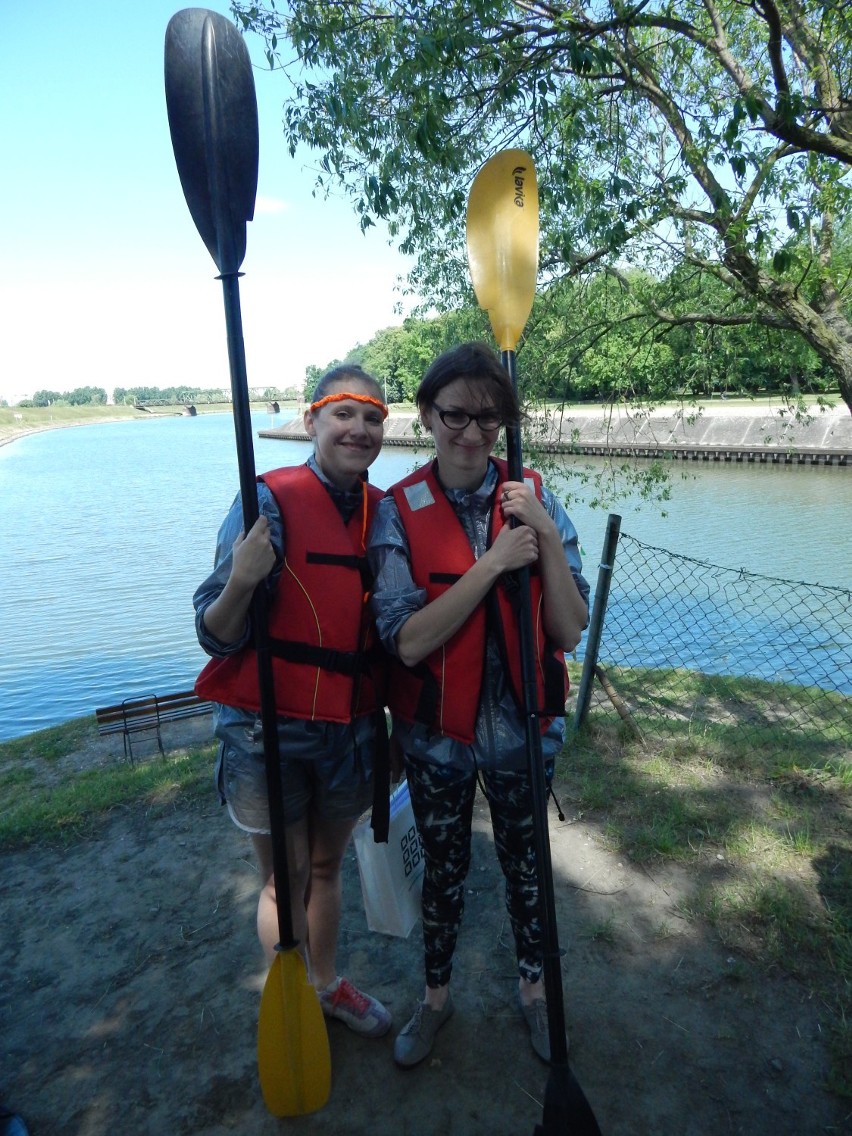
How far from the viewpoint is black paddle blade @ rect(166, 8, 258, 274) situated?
2.07 metres

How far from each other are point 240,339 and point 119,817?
119 inches

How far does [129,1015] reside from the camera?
263 centimetres

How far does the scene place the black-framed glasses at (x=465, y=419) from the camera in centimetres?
206

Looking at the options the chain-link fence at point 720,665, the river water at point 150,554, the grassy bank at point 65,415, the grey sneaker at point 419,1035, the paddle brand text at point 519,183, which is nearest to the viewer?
the grey sneaker at point 419,1035

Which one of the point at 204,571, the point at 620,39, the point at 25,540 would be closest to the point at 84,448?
the point at 25,540

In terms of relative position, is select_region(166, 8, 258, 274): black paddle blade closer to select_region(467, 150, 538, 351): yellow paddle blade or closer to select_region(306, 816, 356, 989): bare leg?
select_region(467, 150, 538, 351): yellow paddle blade

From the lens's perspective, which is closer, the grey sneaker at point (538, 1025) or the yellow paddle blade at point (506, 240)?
the grey sneaker at point (538, 1025)

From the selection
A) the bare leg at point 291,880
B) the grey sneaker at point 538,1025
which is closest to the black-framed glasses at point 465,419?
the bare leg at point 291,880

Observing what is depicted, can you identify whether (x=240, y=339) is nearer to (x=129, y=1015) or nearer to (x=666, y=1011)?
(x=129, y=1015)

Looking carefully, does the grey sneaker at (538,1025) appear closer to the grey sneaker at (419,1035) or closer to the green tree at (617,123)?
the grey sneaker at (419,1035)

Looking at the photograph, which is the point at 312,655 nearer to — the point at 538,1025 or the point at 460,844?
the point at 460,844

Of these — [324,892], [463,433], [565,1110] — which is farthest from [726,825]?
[463,433]

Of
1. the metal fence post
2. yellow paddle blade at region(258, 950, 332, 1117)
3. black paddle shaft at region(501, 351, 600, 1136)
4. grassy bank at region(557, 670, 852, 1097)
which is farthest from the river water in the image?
yellow paddle blade at region(258, 950, 332, 1117)

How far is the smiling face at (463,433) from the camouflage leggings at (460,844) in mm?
893
